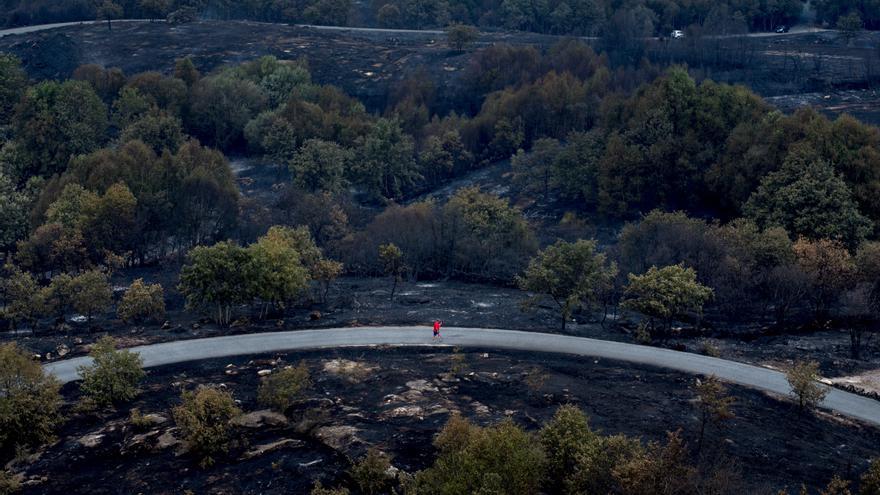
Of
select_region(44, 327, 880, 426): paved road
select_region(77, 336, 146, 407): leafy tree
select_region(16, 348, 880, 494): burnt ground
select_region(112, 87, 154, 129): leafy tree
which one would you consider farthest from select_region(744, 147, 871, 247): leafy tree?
select_region(112, 87, 154, 129): leafy tree

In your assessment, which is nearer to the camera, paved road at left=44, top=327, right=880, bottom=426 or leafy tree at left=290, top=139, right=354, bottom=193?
paved road at left=44, top=327, right=880, bottom=426

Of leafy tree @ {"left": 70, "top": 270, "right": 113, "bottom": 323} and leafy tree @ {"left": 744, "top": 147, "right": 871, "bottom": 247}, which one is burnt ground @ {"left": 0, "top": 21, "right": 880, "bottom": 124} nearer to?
leafy tree @ {"left": 744, "top": 147, "right": 871, "bottom": 247}

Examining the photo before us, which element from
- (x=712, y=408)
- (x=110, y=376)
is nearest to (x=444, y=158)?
(x=110, y=376)

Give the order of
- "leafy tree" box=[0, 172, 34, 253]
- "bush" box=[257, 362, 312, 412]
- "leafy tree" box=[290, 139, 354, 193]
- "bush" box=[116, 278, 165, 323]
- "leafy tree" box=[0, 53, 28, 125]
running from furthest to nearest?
"leafy tree" box=[0, 53, 28, 125] → "leafy tree" box=[290, 139, 354, 193] → "leafy tree" box=[0, 172, 34, 253] → "bush" box=[116, 278, 165, 323] → "bush" box=[257, 362, 312, 412]

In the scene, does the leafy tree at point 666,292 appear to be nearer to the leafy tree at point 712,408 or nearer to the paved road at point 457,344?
the paved road at point 457,344

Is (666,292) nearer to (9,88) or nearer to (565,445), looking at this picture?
(565,445)

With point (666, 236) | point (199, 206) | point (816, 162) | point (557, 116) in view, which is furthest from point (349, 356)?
point (557, 116)

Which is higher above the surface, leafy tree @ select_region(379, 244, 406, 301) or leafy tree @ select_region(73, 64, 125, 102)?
leafy tree @ select_region(73, 64, 125, 102)
